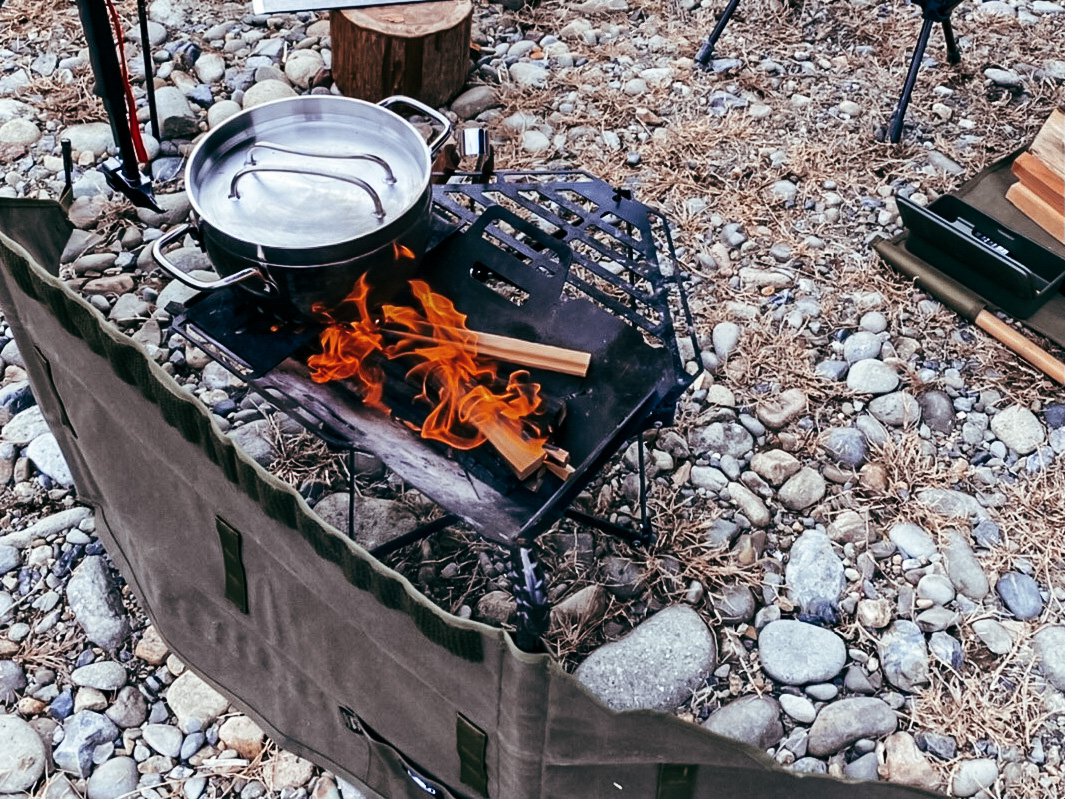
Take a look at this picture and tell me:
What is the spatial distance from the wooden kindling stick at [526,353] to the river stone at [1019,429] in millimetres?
1451

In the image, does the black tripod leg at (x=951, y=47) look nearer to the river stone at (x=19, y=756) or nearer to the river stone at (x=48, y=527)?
the river stone at (x=48, y=527)

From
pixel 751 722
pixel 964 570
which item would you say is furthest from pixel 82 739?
pixel 964 570

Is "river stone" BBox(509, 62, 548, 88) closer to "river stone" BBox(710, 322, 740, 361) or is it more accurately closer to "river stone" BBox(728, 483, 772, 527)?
"river stone" BBox(710, 322, 740, 361)

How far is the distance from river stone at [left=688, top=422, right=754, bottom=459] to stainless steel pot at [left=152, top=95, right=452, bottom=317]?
108cm

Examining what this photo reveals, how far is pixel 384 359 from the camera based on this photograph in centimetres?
194

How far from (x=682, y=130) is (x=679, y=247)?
61cm

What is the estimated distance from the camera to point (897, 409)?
2787 mm

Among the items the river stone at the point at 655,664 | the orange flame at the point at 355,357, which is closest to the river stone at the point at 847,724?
the river stone at the point at 655,664

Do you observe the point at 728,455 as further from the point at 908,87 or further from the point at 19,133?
the point at 19,133

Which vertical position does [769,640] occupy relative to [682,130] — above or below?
below

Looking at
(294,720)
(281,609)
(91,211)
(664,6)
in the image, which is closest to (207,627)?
(294,720)

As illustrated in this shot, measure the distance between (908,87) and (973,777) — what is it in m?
2.34

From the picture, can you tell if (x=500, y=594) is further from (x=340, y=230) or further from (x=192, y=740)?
(x=340, y=230)

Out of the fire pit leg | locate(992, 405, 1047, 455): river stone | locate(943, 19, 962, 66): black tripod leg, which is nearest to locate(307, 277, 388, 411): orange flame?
the fire pit leg
